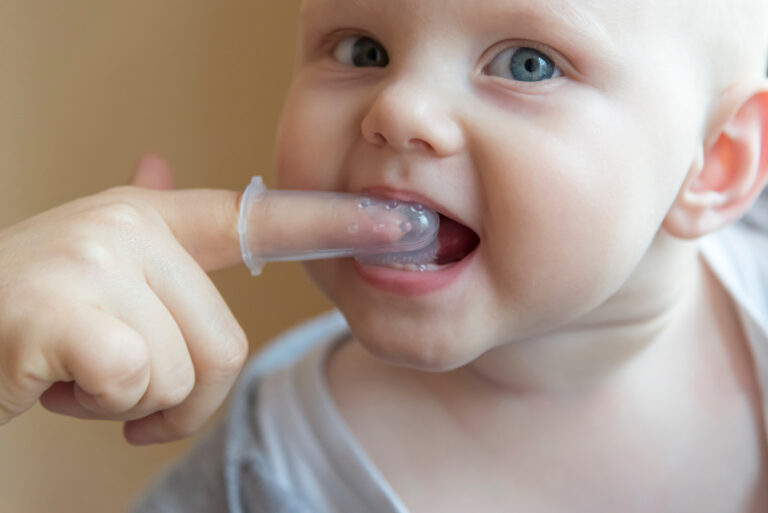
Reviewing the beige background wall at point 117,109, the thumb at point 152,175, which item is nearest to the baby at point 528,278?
the thumb at point 152,175

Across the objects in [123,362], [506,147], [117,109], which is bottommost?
[117,109]

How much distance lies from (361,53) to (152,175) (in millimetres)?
180

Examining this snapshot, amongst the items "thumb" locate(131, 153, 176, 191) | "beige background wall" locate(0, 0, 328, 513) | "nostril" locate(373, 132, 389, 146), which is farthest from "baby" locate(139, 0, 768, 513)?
"beige background wall" locate(0, 0, 328, 513)

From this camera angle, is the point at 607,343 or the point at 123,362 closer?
the point at 123,362

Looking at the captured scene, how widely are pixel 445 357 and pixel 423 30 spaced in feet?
0.67

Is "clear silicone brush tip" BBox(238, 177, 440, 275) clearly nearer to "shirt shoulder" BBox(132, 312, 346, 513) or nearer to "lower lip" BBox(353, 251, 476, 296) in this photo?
"lower lip" BBox(353, 251, 476, 296)

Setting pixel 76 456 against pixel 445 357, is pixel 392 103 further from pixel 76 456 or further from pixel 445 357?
pixel 76 456

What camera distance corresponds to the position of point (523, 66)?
58cm

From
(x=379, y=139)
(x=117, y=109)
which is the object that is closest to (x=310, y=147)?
(x=379, y=139)

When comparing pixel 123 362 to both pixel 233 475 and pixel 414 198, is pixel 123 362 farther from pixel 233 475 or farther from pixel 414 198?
pixel 233 475

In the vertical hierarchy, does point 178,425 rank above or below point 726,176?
below

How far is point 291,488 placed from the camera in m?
0.77

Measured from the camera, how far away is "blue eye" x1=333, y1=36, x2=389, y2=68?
63 centimetres

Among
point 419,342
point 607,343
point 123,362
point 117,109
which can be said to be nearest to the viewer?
point 123,362
